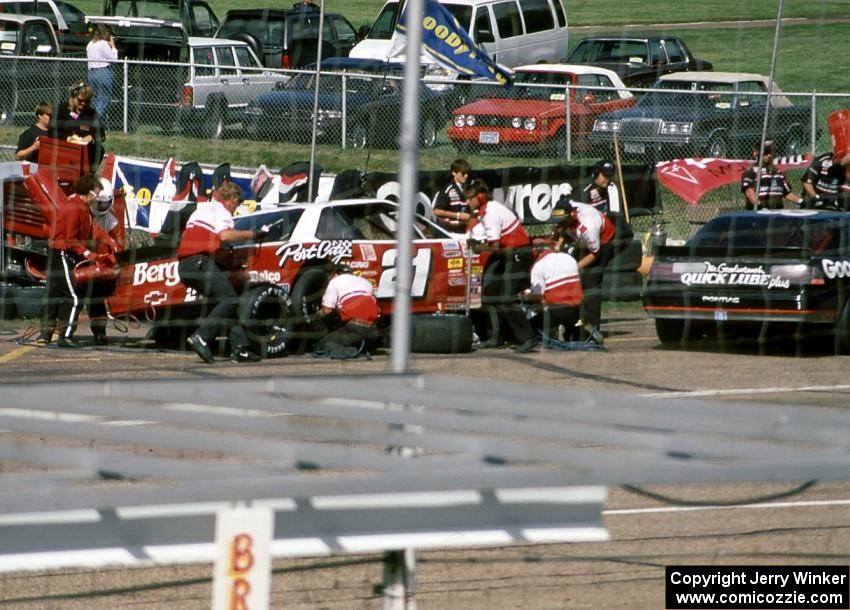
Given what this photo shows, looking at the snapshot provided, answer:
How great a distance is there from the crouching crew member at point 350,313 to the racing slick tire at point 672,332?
253cm

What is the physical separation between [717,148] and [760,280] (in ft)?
25.2

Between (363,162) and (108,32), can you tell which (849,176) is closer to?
(363,162)

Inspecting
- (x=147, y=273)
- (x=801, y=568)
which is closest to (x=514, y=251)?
(x=147, y=273)

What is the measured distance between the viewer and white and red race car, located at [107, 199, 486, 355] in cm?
1171

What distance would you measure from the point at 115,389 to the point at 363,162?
16.5 meters

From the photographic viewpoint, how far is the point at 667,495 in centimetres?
355

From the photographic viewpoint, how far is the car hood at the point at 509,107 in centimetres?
1977

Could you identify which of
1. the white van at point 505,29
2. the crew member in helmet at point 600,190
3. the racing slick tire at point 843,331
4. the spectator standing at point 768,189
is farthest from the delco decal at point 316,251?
the white van at point 505,29

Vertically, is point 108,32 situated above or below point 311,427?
above

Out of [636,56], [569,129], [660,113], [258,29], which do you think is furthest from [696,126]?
[258,29]

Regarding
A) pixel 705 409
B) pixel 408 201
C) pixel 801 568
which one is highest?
pixel 408 201

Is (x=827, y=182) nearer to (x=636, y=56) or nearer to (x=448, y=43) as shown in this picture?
(x=448, y=43)

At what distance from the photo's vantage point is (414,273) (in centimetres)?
1258

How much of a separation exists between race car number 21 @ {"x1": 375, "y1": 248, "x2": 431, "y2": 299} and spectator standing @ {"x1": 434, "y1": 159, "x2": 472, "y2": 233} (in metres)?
1.86
